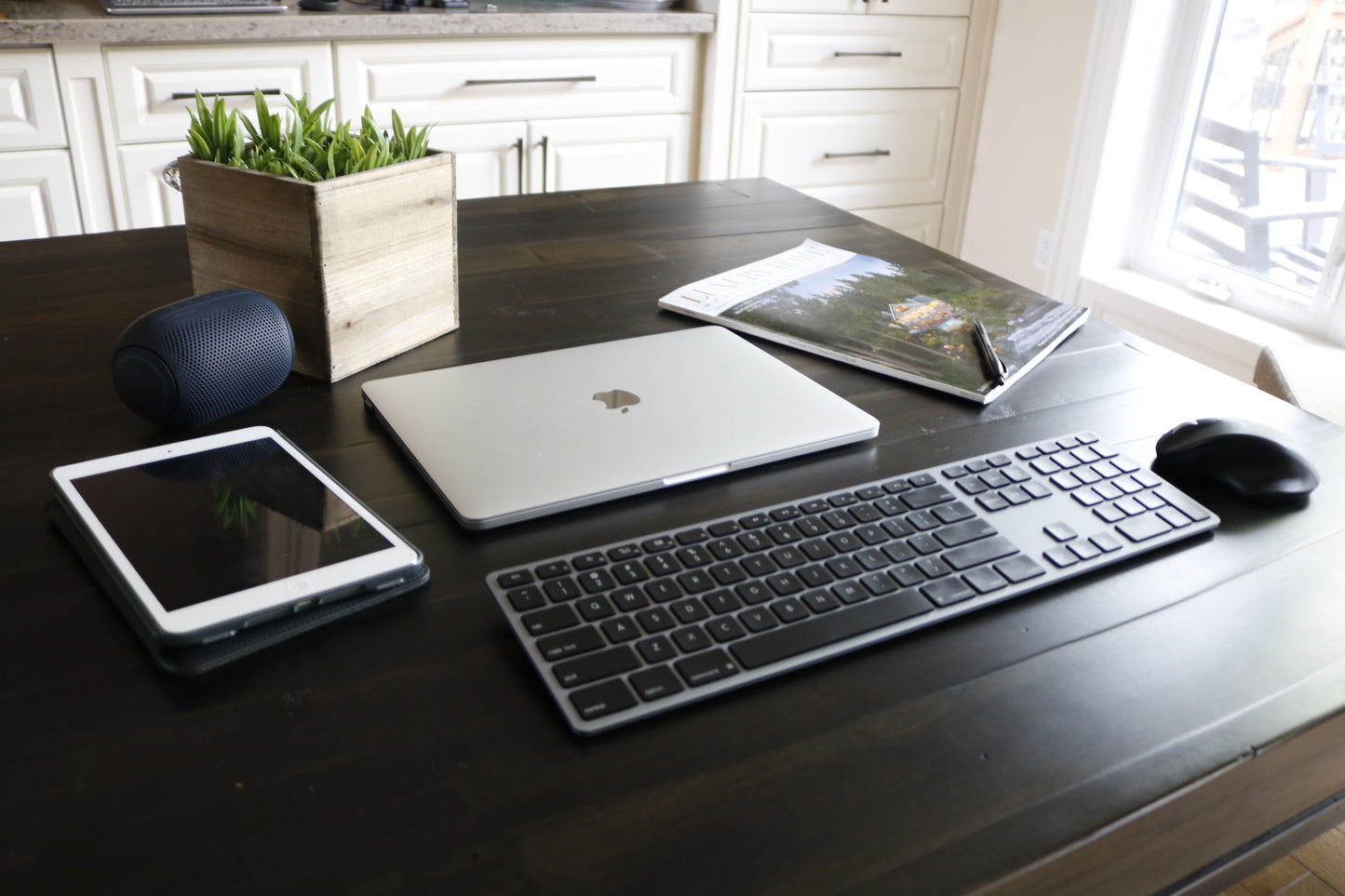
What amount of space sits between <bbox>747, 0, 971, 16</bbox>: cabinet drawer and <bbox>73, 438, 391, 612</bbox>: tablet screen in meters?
2.32

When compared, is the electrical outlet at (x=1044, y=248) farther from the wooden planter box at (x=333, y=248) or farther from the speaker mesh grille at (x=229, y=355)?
the speaker mesh grille at (x=229, y=355)

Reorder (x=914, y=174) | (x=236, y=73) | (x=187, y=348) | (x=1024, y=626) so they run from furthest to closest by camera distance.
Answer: (x=914, y=174) < (x=236, y=73) < (x=187, y=348) < (x=1024, y=626)

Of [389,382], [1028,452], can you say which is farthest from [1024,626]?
[389,382]

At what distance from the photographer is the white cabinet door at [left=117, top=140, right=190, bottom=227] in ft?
7.08

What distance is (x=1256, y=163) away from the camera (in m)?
2.38

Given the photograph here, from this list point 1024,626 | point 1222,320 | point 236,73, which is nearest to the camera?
point 1024,626

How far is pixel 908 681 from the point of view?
525mm

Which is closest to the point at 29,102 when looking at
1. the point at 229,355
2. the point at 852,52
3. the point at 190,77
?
the point at 190,77

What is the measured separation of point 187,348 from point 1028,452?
60cm

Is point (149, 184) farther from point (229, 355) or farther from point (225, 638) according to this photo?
point (225, 638)

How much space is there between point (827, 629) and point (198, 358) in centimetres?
47

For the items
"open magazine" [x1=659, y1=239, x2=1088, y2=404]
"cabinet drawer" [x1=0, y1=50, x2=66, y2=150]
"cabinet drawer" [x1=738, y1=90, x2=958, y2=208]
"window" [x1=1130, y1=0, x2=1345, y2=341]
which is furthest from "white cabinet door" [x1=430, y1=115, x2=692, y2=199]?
"open magazine" [x1=659, y1=239, x2=1088, y2=404]

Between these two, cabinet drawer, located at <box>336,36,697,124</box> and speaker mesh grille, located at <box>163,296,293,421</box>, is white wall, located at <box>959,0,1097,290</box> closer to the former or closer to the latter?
cabinet drawer, located at <box>336,36,697,124</box>

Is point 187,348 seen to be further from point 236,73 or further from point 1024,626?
point 236,73
